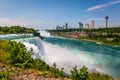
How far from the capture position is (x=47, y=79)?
11125 mm

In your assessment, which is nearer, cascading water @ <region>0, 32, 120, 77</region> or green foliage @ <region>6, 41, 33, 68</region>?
green foliage @ <region>6, 41, 33, 68</region>

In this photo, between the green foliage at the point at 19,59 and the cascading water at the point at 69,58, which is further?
the cascading water at the point at 69,58

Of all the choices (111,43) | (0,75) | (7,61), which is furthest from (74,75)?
(111,43)

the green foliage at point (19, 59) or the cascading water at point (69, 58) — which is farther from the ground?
the green foliage at point (19, 59)

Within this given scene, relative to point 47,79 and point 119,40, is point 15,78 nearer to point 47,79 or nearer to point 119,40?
point 47,79

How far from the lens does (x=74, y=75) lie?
11336mm

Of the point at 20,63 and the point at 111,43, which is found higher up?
the point at 20,63

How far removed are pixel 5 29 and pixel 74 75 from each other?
353 ft

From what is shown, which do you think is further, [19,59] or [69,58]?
[69,58]

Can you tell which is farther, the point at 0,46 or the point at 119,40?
the point at 119,40

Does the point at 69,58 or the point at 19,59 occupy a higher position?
the point at 19,59

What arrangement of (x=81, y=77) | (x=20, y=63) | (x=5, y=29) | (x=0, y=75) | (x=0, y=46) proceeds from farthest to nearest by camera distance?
1. (x=5, y=29)
2. (x=0, y=46)
3. (x=20, y=63)
4. (x=81, y=77)
5. (x=0, y=75)

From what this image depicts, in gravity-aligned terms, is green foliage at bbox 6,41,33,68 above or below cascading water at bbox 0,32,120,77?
above

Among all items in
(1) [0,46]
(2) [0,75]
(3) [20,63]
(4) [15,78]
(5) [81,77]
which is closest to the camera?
(2) [0,75]
